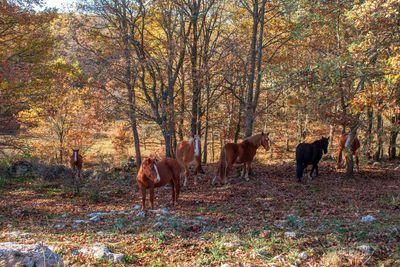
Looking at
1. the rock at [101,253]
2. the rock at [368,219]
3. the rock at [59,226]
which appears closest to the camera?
the rock at [101,253]

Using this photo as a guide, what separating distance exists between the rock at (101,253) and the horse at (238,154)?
860cm

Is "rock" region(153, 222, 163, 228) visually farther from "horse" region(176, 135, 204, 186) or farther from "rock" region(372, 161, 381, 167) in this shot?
"rock" region(372, 161, 381, 167)

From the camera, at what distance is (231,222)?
8.60m

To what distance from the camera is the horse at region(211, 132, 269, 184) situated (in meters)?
14.2

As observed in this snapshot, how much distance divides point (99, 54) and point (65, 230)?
9353 mm

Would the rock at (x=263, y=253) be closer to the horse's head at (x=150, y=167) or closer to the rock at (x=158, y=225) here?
the rock at (x=158, y=225)

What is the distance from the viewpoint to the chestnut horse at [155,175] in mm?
10086

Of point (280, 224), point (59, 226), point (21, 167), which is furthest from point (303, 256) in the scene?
point (21, 167)

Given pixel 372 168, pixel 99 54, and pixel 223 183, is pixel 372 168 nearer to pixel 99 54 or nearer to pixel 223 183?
pixel 223 183

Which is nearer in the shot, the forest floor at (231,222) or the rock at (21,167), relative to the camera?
the forest floor at (231,222)

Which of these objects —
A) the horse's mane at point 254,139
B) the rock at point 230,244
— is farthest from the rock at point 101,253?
the horse's mane at point 254,139

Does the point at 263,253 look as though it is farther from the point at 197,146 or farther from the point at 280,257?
the point at 197,146

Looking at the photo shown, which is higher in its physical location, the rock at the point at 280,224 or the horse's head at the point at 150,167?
the horse's head at the point at 150,167

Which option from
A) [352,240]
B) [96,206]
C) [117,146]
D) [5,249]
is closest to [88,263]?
[5,249]
